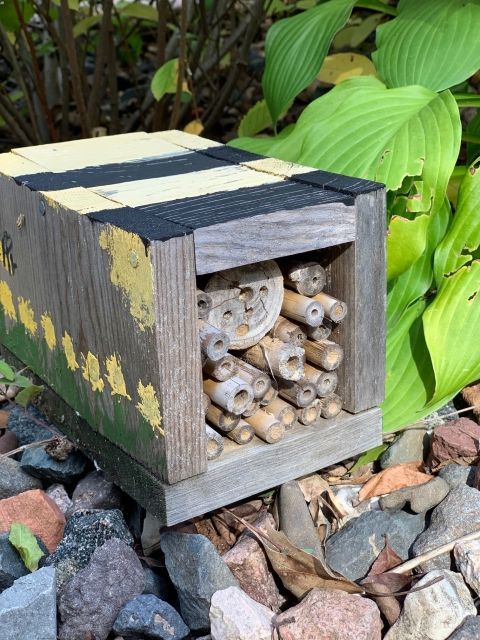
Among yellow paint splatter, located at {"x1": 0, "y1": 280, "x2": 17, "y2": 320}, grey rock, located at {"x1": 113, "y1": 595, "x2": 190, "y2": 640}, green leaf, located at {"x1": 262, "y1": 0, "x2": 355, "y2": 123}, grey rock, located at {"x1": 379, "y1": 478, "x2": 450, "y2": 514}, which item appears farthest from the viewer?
green leaf, located at {"x1": 262, "y1": 0, "x2": 355, "y2": 123}

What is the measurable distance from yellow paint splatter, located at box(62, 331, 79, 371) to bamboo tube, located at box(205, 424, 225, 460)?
0.36 metres

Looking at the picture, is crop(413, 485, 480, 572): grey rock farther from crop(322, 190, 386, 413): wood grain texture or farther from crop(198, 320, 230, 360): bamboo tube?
crop(198, 320, 230, 360): bamboo tube

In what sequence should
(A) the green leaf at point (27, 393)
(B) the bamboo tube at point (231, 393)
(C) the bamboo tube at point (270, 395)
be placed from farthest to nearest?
(A) the green leaf at point (27, 393) < (C) the bamboo tube at point (270, 395) < (B) the bamboo tube at point (231, 393)

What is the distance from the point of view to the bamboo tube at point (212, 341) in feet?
4.99

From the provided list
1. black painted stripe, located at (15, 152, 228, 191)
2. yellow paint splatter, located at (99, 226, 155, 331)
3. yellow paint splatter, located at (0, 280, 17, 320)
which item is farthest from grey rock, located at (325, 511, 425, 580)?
yellow paint splatter, located at (0, 280, 17, 320)

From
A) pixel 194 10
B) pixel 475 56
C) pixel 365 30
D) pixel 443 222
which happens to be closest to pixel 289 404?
pixel 443 222

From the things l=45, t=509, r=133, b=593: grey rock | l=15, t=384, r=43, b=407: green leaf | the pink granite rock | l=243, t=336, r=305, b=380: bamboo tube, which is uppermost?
l=243, t=336, r=305, b=380: bamboo tube

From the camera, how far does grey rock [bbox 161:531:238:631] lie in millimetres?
1535

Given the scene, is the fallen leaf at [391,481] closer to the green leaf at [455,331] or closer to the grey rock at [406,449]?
the grey rock at [406,449]

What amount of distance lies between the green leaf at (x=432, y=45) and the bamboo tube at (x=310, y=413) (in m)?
1.00

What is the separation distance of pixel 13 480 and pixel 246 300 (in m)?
0.76

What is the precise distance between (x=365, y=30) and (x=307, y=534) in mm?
2384

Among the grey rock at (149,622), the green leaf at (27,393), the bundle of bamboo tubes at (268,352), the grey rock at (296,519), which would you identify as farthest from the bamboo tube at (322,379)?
the green leaf at (27,393)

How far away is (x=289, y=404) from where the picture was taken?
5.74 feet
